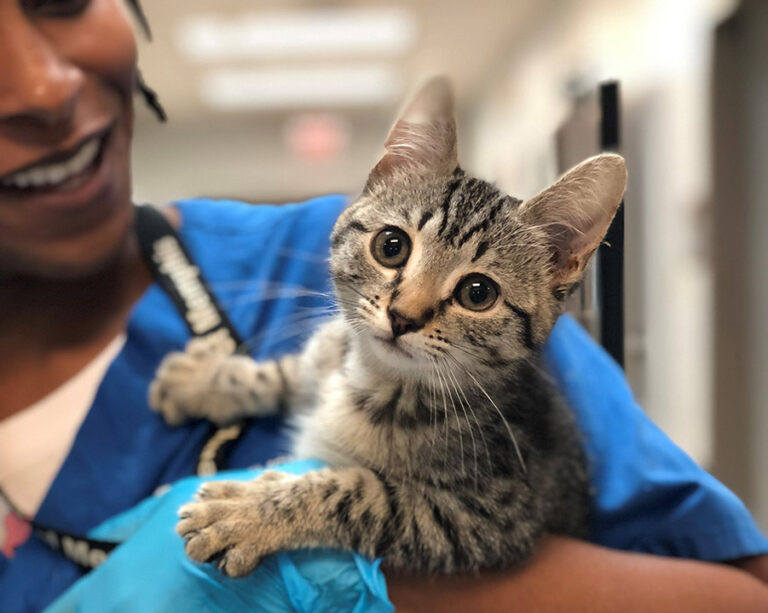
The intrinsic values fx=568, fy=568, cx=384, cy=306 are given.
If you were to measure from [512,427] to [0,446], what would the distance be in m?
0.72

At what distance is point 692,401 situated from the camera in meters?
0.90

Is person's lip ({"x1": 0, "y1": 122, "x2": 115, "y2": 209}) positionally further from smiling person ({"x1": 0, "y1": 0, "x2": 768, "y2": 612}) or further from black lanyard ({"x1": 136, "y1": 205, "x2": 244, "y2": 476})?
black lanyard ({"x1": 136, "y1": 205, "x2": 244, "y2": 476})

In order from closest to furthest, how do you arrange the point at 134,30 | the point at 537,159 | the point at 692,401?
the point at 537,159 → the point at 134,30 → the point at 692,401

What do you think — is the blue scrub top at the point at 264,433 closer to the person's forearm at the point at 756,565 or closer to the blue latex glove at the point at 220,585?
the person's forearm at the point at 756,565

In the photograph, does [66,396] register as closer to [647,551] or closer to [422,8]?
[647,551]

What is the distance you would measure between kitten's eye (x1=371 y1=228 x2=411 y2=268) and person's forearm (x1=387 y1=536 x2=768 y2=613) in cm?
36

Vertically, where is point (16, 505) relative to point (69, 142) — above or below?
below

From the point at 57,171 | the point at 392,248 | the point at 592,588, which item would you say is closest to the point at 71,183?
the point at 57,171

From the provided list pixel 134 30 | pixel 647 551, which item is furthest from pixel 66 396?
pixel 647 551

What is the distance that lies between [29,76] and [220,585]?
614mm

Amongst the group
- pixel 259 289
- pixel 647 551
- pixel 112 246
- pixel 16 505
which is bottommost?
pixel 647 551

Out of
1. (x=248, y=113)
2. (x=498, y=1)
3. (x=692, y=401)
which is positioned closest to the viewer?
(x=692, y=401)

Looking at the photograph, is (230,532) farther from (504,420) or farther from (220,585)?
(504,420)

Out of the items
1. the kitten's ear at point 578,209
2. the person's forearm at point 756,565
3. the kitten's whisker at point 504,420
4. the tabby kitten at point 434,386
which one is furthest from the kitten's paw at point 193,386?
the person's forearm at point 756,565
